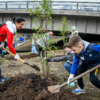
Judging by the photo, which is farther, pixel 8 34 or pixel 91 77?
pixel 8 34

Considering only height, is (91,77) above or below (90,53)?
below

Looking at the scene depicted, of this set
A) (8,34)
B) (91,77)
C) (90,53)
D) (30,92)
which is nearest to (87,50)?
(90,53)

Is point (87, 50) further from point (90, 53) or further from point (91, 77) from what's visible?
point (91, 77)

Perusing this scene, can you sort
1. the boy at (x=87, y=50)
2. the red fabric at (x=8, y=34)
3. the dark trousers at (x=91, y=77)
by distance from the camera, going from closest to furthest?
the boy at (x=87, y=50) < the dark trousers at (x=91, y=77) < the red fabric at (x=8, y=34)

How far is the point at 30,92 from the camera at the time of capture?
9.53 ft

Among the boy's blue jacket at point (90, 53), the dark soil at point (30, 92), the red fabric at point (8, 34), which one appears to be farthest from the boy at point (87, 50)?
the red fabric at point (8, 34)

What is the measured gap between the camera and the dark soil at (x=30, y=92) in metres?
2.77

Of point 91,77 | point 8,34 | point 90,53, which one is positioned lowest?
point 91,77

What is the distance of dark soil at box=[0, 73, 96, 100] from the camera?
9.10 feet

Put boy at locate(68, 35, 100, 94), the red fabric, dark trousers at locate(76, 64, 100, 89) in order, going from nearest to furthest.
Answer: boy at locate(68, 35, 100, 94) → dark trousers at locate(76, 64, 100, 89) → the red fabric

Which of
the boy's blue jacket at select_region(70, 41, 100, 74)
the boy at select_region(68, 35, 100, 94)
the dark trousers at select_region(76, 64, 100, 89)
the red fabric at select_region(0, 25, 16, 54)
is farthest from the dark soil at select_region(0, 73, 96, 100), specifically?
the red fabric at select_region(0, 25, 16, 54)

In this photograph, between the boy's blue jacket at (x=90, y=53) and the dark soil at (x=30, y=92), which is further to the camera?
the dark soil at (x=30, y=92)

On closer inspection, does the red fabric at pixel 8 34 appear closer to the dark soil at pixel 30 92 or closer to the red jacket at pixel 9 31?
the red jacket at pixel 9 31

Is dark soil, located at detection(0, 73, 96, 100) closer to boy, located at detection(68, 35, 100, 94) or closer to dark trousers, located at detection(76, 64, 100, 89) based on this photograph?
dark trousers, located at detection(76, 64, 100, 89)
